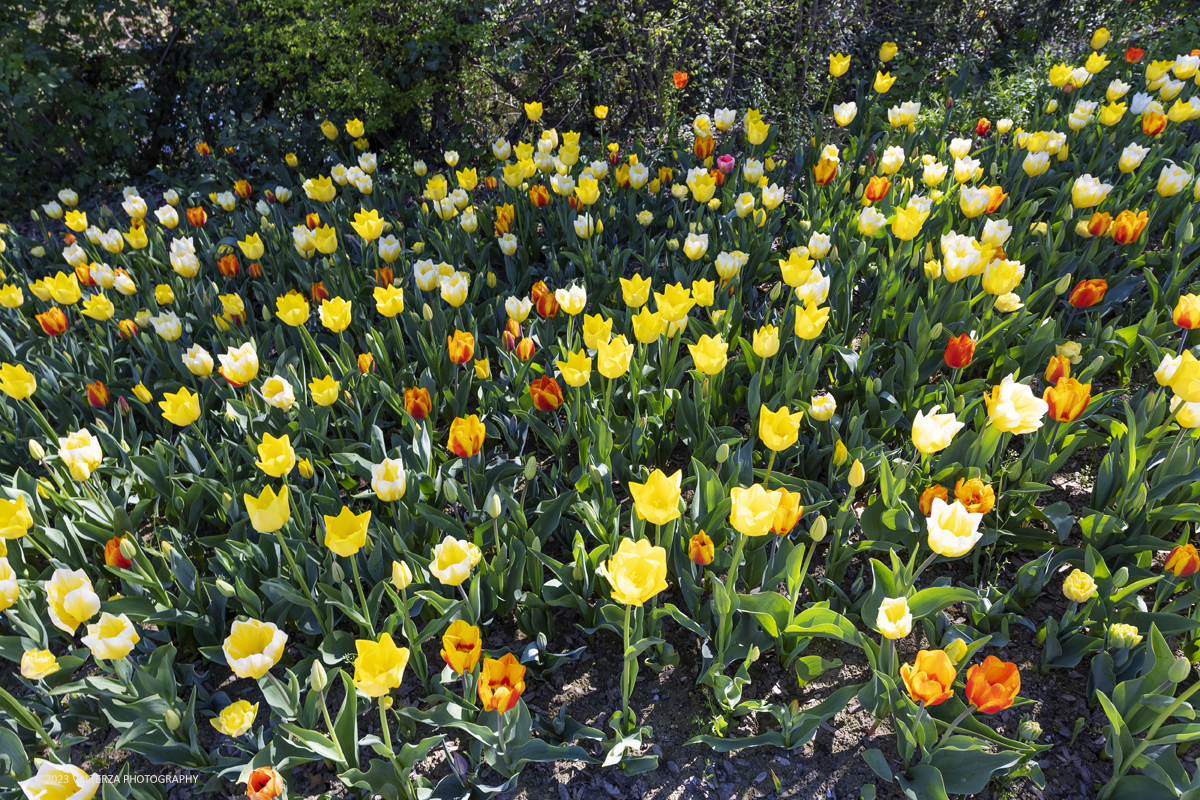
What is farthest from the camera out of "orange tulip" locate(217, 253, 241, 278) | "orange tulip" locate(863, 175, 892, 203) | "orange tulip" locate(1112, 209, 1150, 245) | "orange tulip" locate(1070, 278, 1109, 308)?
"orange tulip" locate(217, 253, 241, 278)

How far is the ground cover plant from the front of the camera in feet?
5.27

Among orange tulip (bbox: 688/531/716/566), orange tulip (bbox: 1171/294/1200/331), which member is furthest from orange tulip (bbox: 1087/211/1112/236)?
orange tulip (bbox: 688/531/716/566)

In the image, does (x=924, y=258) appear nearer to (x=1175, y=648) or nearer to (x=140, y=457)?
(x=1175, y=648)

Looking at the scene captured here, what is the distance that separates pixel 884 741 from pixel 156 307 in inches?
138

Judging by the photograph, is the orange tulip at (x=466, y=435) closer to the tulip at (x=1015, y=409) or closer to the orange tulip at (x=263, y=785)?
the orange tulip at (x=263, y=785)

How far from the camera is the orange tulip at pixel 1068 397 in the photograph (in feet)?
5.89

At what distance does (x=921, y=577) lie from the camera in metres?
2.14

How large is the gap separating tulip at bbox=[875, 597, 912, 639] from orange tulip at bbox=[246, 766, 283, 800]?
1249 mm

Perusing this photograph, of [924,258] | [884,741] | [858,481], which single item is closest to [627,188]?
[924,258]

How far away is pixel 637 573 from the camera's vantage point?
4.79 feet

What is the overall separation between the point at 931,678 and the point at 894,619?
0.14m

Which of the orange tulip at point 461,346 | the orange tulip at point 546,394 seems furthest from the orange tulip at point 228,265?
the orange tulip at point 546,394

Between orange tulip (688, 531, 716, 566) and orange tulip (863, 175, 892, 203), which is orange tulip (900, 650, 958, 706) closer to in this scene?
orange tulip (688, 531, 716, 566)

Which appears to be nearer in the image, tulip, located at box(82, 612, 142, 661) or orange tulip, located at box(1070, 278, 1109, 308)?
tulip, located at box(82, 612, 142, 661)
